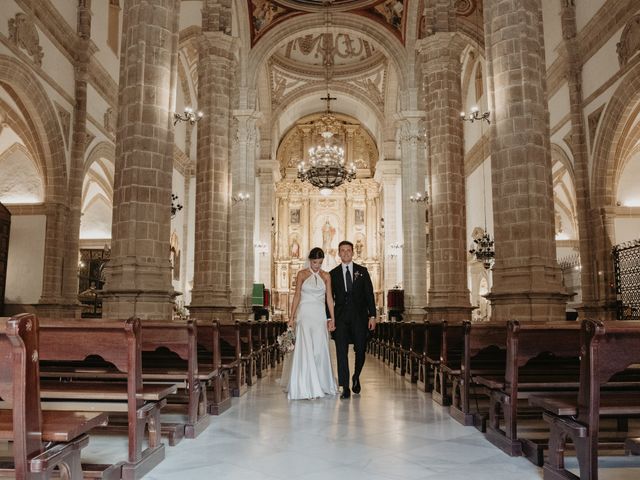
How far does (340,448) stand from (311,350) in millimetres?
2715

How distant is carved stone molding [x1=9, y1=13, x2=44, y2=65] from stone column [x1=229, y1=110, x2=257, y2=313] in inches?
285

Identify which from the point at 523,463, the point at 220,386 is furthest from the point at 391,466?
the point at 220,386

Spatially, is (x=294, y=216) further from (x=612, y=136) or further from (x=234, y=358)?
(x=234, y=358)

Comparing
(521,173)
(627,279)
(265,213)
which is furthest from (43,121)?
(265,213)

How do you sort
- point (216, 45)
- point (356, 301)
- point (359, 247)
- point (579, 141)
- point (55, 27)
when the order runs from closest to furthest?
1. point (356, 301)
2. point (55, 27)
3. point (216, 45)
4. point (579, 141)
5. point (359, 247)

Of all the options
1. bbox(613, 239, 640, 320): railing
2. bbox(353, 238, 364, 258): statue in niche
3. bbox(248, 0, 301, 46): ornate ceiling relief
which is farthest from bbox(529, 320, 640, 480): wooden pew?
bbox(353, 238, 364, 258): statue in niche

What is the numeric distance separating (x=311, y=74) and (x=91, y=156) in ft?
48.6

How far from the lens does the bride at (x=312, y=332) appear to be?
22.3 feet

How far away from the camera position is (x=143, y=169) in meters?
8.01

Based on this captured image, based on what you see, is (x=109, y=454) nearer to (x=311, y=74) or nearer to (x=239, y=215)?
(x=239, y=215)

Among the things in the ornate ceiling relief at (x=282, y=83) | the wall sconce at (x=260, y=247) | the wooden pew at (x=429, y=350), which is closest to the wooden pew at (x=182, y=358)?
the wooden pew at (x=429, y=350)

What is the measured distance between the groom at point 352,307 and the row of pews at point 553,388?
0.84 metres

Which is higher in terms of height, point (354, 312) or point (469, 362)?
point (354, 312)

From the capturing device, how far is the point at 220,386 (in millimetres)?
5867
